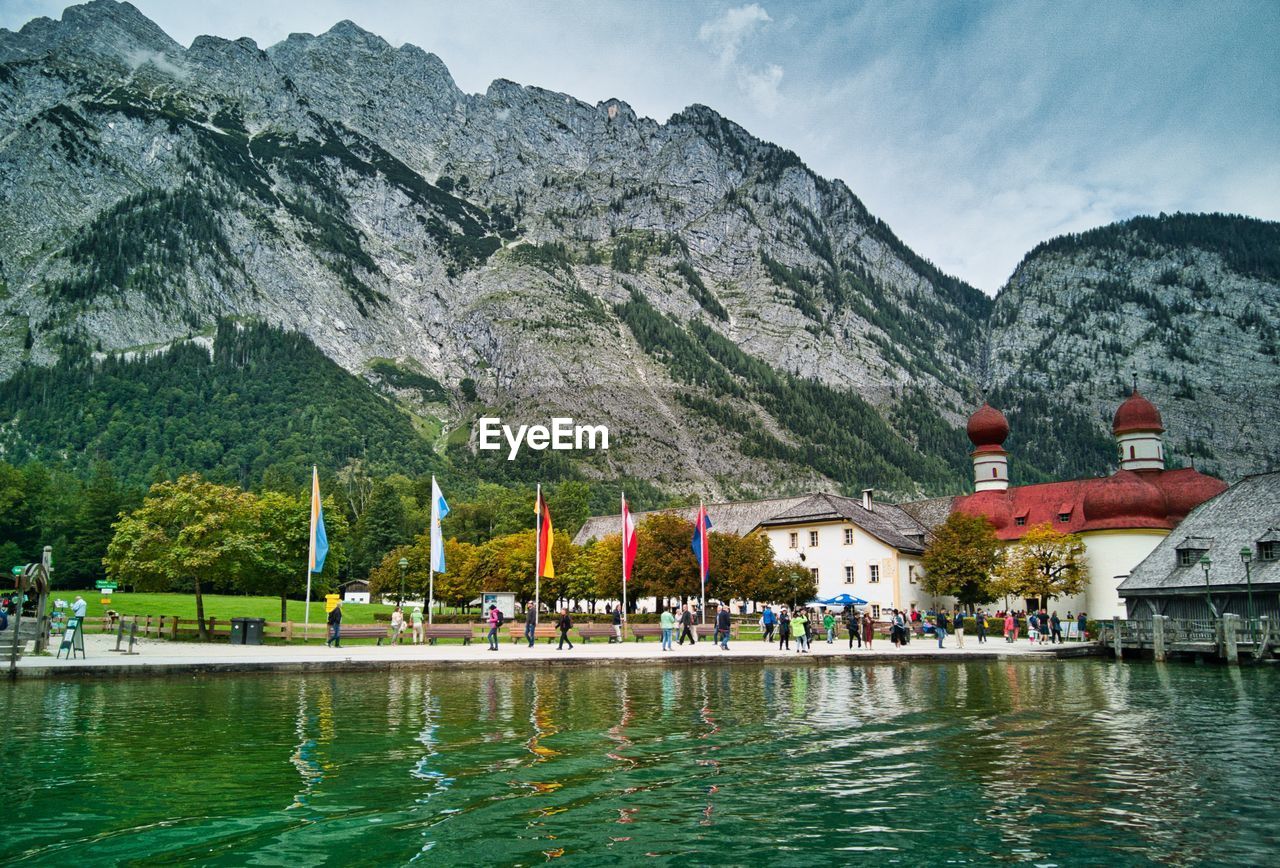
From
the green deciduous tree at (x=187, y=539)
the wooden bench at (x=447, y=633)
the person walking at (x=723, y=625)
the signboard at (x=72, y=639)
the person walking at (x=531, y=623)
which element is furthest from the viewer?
the wooden bench at (x=447, y=633)

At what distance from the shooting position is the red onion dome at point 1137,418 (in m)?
91.0

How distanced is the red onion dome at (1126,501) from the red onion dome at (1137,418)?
9.41m

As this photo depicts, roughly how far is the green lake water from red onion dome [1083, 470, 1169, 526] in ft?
197

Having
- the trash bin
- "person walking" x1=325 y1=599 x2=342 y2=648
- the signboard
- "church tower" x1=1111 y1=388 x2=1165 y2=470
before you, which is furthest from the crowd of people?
"church tower" x1=1111 y1=388 x2=1165 y2=470

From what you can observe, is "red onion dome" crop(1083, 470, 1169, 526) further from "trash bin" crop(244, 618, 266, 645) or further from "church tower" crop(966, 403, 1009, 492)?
"trash bin" crop(244, 618, 266, 645)

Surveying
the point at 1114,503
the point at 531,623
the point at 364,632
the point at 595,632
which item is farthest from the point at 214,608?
the point at 1114,503

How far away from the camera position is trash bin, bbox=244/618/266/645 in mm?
44434

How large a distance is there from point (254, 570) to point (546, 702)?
31.4 m

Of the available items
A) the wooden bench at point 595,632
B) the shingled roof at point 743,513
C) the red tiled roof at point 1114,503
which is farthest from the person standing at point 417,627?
the red tiled roof at point 1114,503

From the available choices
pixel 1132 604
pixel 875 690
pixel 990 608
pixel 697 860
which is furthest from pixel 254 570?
pixel 990 608

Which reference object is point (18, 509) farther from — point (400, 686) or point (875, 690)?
point (875, 690)

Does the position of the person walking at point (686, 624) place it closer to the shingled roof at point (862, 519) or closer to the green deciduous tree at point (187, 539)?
the green deciduous tree at point (187, 539)

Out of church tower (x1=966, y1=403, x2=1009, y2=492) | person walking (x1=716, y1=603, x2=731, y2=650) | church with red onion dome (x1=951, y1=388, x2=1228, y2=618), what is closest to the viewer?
person walking (x1=716, y1=603, x2=731, y2=650)

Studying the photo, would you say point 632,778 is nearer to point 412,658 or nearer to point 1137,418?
point 412,658
